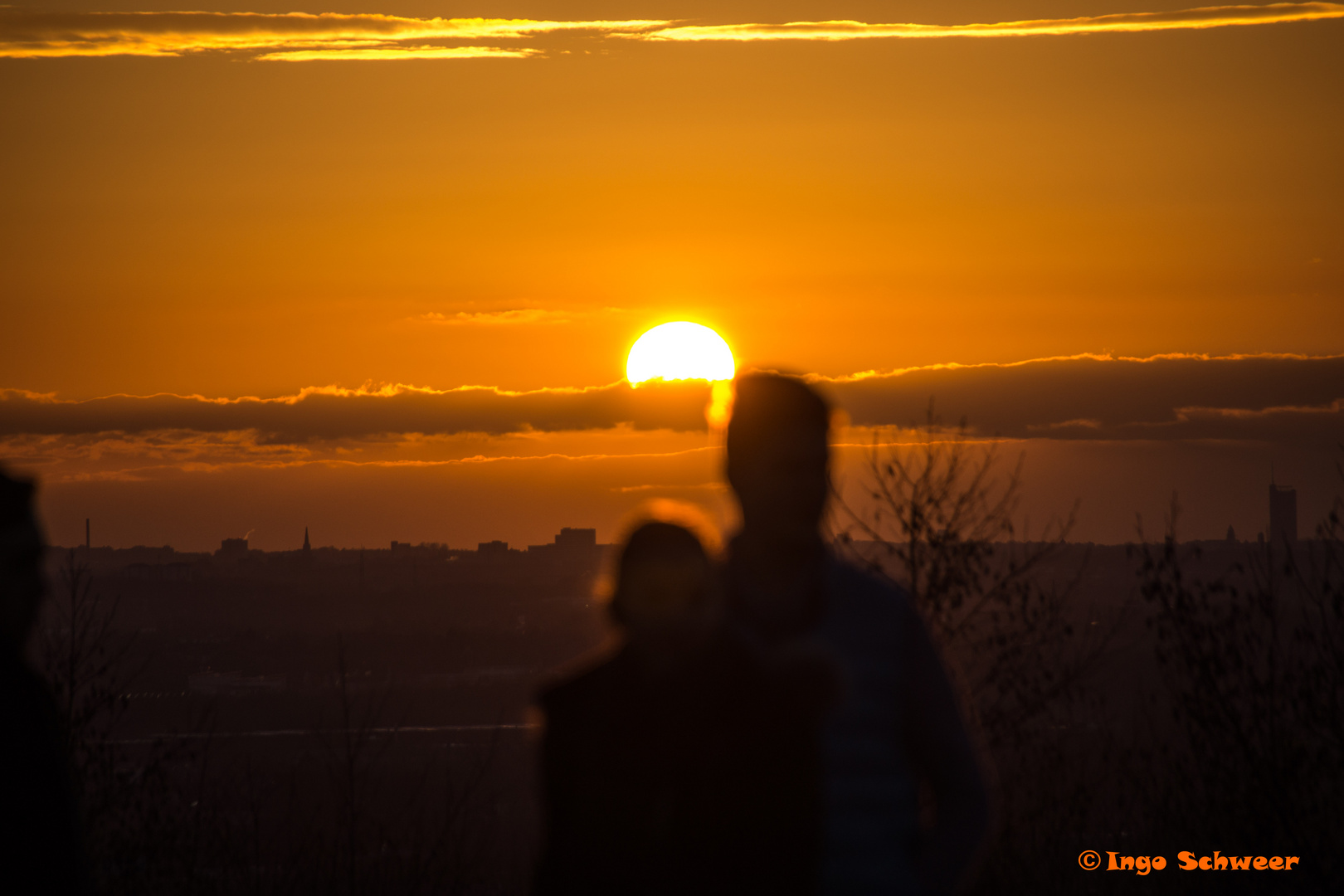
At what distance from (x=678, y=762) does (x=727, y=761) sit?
0.10 meters

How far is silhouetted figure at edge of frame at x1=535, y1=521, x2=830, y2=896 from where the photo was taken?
9.09 ft

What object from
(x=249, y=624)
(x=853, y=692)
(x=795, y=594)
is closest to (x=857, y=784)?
(x=853, y=692)

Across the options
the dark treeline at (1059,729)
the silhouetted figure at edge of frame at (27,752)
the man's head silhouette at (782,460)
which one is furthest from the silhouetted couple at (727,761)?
the dark treeline at (1059,729)

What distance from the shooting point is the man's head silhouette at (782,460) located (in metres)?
3.17

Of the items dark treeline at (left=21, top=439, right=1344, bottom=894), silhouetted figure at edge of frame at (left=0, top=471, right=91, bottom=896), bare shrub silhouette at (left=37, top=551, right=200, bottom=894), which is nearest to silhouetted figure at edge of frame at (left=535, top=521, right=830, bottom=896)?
silhouetted figure at edge of frame at (left=0, top=471, right=91, bottom=896)

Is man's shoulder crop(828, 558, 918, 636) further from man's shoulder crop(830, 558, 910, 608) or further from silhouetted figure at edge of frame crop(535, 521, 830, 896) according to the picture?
silhouetted figure at edge of frame crop(535, 521, 830, 896)

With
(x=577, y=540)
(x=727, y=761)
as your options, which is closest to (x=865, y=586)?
(x=727, y=761)

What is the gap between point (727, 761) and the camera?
110 inches

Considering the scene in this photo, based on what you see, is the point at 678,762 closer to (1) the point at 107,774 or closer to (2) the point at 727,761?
(2) the point at 727,761

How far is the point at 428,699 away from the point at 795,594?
93892 mm

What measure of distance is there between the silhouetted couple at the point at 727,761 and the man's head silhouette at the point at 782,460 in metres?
0.28

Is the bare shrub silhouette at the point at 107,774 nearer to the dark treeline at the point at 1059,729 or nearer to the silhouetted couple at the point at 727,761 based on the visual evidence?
the dark treeline at the point at 1059,729

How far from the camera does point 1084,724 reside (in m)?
12.4

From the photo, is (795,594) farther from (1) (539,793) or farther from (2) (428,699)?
(2) (428,699)
